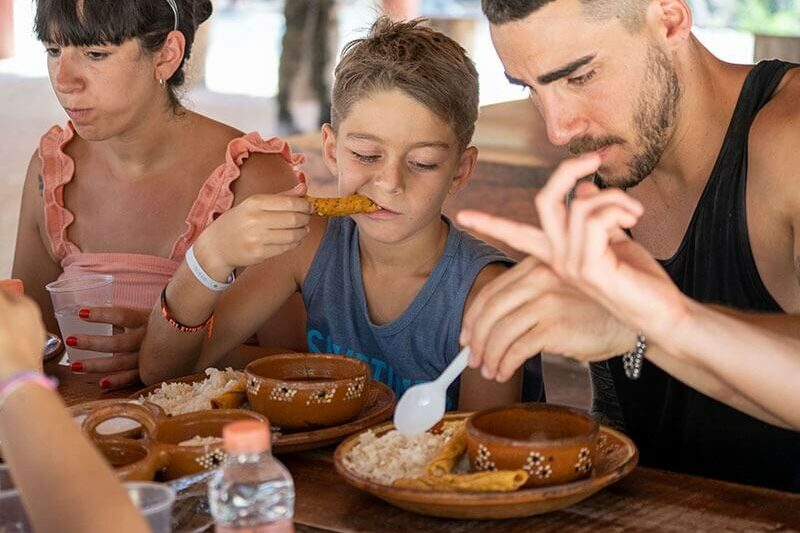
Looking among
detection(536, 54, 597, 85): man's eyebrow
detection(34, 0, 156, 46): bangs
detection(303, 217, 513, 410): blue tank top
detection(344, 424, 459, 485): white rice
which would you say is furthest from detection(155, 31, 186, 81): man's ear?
detection(344, 424, 459, 485): white rice

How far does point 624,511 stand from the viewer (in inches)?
62.1

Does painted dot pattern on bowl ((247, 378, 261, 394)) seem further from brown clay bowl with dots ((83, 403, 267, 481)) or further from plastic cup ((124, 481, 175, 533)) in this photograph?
plastic cup ((124, 481, 175, 533))

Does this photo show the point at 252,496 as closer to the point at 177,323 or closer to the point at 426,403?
the point at 426,403

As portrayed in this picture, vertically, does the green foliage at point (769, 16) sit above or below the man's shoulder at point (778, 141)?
above

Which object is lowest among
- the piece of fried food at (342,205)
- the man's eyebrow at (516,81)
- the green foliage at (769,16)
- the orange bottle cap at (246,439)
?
the orange bottle cap at (246,439)

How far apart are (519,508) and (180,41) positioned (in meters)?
1.66

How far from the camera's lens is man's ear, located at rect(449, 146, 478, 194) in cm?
237

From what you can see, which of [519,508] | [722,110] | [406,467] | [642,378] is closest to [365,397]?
[406,467]

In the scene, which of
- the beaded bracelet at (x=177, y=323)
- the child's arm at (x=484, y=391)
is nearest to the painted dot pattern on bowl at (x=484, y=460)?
the child's arm at (x=484, y=391)

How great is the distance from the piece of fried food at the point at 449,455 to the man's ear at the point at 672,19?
82 cm

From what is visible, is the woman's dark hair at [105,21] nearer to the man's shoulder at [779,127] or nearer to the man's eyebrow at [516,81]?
the man's eyebrow at [516,81]

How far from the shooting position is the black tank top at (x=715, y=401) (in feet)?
6.81

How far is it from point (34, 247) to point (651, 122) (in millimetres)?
1609

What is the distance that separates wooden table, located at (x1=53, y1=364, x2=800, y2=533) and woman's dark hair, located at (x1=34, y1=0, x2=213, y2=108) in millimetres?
1311
